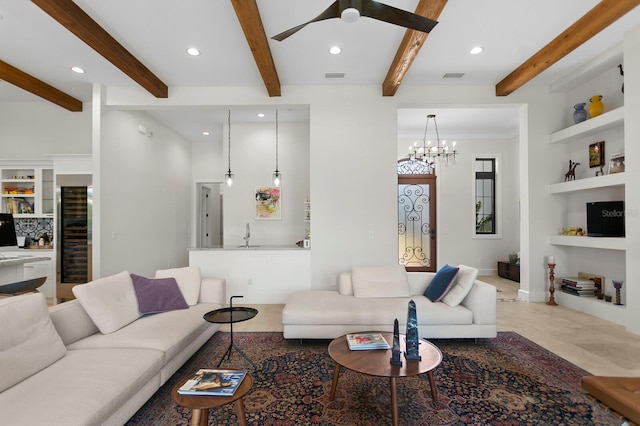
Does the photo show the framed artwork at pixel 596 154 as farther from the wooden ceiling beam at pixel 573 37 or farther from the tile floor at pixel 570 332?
the tile floor at pixel 570 332

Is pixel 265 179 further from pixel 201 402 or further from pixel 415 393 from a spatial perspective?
pixel 201 402

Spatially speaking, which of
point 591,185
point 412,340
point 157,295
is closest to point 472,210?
point 591,185

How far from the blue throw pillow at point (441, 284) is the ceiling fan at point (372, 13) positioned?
2418 mm

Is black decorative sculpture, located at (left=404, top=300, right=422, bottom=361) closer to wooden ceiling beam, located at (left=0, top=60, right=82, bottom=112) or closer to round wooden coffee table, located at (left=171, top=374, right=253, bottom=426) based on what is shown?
round wooden coffee table, located at (left=171, top=374, right=253, bottom=426)

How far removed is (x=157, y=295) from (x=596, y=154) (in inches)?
231

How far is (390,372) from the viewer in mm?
1885

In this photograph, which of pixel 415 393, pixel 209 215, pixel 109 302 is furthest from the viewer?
pixel 209 215

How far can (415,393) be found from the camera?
7.48 ft

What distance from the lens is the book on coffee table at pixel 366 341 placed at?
2.25 metres

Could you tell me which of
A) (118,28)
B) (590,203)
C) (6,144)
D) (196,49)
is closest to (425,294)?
(590,203)

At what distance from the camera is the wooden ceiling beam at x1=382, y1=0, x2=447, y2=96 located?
8.66 ft

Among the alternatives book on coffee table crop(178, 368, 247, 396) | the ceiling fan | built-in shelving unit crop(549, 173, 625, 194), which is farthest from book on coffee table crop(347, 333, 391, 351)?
built-in shelving unit crop(549, 173, 625, 194)

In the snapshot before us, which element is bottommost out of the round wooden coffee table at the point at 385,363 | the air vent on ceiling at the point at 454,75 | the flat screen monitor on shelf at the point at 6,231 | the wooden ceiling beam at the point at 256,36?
the round wooden coffee table at the point at 385,363

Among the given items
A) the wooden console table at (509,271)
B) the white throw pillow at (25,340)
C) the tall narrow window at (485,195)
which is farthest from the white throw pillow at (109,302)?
the tall narrow window at (485,195)
